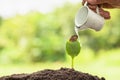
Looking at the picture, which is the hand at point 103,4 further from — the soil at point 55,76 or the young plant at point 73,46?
the soil at point 55,76

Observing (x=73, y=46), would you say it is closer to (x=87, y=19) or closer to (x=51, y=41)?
(x=87, y=19)

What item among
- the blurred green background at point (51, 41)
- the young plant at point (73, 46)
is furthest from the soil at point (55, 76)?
the blurred green background at point (51, 41)

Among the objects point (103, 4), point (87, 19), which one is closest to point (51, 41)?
point (103, 4)

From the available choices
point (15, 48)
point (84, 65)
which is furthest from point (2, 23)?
point (84, 65)

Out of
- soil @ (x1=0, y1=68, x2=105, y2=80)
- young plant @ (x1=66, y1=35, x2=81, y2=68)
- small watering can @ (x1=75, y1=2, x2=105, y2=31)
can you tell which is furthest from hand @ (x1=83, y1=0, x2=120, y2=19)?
soil @ (x1=0, y1=68, x2=105, y2=80)

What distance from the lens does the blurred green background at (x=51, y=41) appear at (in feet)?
12.5

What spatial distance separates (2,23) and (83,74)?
252 centimetres

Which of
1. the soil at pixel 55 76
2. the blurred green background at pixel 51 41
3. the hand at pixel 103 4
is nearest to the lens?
the soil at pixel 55 76

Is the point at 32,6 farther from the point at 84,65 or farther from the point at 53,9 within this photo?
the point at 84,65

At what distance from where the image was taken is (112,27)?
4027mm

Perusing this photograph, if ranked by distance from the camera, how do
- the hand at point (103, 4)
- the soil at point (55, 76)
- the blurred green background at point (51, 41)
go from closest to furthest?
the soil at point (55, 76) → the hand at point (103, 4) → the blurred green background at point (51, 41)

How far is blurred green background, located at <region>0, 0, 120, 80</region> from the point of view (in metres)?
3.82

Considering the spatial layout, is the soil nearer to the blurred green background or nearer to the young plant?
the young plant

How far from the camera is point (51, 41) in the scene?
4035 mm
